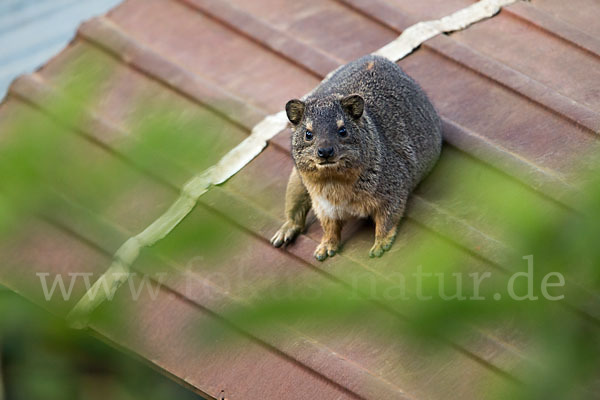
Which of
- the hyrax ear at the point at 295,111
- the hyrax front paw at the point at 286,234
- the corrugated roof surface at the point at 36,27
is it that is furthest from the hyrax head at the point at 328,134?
the corrugated roof surface at the point at 36,27

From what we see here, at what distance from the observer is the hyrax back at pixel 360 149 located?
543 cm

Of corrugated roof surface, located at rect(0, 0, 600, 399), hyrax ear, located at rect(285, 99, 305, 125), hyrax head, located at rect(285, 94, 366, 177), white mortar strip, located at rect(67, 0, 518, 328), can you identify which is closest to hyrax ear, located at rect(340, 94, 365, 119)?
hyrax head, located at rect(285, 94, 366, 177)

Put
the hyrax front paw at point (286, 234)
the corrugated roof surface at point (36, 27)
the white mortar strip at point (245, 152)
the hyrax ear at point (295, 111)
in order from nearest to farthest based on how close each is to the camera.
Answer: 1. the white mortar strip at point (245, 152)
2. the hyrax ear at point (295, 111)
3. the hyrax front paw at point (286, 234)
4. the corrugated roof surface at point (36, 27)

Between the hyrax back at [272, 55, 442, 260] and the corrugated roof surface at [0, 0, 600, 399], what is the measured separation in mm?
129

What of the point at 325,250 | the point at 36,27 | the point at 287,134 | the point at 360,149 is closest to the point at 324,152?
the point at 360,149

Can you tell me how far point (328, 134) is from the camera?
5359 millimetres

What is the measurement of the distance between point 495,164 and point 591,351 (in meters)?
4.10

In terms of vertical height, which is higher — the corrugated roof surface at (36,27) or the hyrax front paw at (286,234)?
the hyrax front paw at (286,234)

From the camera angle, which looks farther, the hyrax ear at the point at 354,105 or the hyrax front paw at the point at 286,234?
the hyrax front paw at the point at 286,234

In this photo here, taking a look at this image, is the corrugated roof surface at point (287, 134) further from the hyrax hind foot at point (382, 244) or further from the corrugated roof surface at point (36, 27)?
the corrugated roof surface at point (36, 27)

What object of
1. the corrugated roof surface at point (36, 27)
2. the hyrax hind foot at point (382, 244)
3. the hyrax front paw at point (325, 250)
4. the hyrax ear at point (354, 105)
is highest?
the hyrax ear at point (354, 105)

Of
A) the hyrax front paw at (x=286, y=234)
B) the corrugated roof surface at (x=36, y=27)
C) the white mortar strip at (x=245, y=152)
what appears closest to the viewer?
the white mortar strip at (x=245, y=152)

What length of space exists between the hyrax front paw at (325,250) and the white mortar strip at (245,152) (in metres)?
0.76

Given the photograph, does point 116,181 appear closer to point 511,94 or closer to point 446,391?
point 446,391
